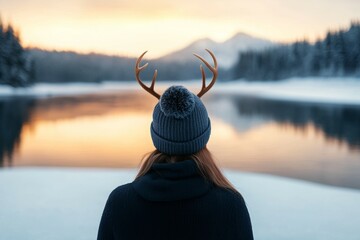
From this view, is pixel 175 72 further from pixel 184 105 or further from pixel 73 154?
pixel 184 105

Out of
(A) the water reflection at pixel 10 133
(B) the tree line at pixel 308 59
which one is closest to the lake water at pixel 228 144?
(A) the water reflection at pixel 10 133

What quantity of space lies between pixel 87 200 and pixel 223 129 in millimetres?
15486

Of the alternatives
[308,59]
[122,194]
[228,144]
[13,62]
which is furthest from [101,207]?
[308,59]

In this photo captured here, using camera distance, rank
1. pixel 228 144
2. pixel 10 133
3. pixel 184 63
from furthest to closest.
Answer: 1. pixel 184 63
2. pixel 10 133
3. pixel 228 144

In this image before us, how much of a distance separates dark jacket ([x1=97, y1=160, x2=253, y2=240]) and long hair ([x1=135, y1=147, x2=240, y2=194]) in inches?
1.0

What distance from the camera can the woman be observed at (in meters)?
1.38

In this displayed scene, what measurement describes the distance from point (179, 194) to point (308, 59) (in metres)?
77.5

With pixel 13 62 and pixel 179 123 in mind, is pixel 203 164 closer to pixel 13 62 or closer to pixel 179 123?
pixel 179 123

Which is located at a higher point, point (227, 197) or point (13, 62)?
point (227, 197)

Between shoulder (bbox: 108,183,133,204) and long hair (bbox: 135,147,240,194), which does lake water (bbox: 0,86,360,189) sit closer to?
long hair (bbox: 135,147,240,194)

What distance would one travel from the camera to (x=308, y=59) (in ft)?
241

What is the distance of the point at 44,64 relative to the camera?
96625mm

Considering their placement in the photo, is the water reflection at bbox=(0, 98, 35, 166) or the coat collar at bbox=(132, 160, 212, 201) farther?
the water reflection at bbox=(0, 98, 35, 166)

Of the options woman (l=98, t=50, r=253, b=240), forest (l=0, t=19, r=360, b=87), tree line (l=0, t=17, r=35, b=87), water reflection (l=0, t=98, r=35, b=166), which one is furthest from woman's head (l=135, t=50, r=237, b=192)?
tree line (l=0, t=17, r=35, b=87)
